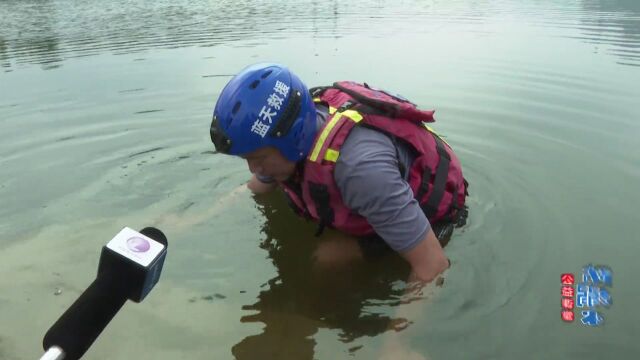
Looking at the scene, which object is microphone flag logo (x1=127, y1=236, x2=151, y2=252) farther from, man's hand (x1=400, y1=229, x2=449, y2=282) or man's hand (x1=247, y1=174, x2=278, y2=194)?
man's hand (x1=247, y1=174, x2=278, y2=194)

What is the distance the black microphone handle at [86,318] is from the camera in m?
1.68

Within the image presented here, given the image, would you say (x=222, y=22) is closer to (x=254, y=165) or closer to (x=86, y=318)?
(x=254, y=165)

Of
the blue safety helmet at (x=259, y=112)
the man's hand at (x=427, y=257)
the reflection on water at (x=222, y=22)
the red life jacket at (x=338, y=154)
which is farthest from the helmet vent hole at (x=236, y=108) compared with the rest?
the reflection on water at (x=222, y=22)

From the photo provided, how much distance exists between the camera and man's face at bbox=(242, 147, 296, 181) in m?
3.25

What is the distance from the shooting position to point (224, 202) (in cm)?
523

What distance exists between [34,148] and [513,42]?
1181 centimetres

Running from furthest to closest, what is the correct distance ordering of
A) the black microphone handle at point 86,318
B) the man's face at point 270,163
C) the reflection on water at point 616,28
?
the reflection on water at point 616,28 < the man's face at point 270,163 < the black microphone handle at point 86,318

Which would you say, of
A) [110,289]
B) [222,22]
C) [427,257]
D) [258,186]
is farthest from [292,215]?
[222,22]

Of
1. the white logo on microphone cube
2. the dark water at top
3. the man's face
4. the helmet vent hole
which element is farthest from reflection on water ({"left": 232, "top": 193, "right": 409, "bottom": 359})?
the white logo on microphone cube

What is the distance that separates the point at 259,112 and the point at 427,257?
1348mm

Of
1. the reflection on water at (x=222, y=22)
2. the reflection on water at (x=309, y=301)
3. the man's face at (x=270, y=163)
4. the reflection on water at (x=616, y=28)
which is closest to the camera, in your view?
the man's face at (x=270, y=163)

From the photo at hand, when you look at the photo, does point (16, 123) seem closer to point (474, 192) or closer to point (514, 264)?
point (474, 192)

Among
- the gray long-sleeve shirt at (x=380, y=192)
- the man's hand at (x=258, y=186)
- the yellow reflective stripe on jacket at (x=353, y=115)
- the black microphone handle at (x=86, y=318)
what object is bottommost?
the man's hand at (x=258, y=186)

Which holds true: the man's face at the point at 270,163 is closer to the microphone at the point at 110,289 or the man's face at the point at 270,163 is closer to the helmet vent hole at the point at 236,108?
the helmet vent hole at the point at 236,108
